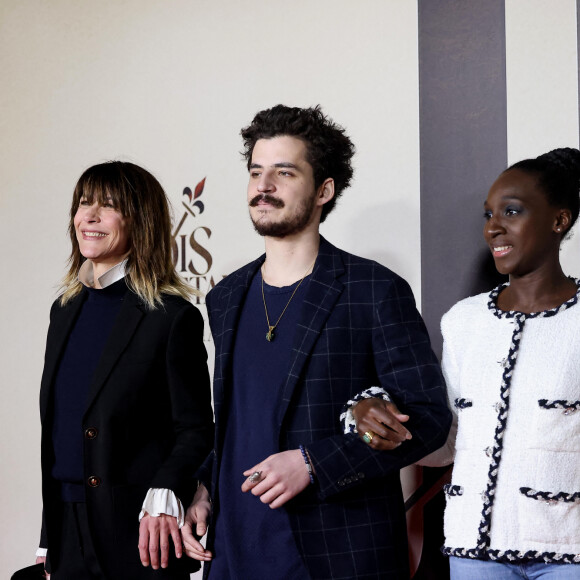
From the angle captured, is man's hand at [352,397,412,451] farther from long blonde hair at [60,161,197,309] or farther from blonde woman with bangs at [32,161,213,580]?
long blonde hair at [60,161,197,309]

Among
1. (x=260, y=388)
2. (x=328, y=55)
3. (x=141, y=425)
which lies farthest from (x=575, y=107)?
(x=141, y=425)

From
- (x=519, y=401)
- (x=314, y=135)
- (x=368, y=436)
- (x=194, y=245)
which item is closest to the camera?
(x=368, y=436)

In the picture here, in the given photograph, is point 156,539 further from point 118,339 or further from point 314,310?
point 314,310

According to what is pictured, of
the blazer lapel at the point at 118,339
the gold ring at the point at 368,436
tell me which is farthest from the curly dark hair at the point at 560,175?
the blazer lapel at the point at 118,339

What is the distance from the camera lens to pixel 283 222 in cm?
220

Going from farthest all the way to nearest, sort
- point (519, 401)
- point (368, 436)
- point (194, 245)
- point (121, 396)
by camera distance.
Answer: point (194, 245) → point (121, 396) → point (519, 401) → point (368, 436)

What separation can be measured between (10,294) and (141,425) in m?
1.91

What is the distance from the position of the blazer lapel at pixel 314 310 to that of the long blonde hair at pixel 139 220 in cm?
43

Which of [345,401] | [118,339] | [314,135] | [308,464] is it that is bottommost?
[308,464]

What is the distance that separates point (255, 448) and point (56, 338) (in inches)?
26.4

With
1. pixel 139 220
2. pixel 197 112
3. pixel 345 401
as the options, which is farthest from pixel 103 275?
pixel 197 112

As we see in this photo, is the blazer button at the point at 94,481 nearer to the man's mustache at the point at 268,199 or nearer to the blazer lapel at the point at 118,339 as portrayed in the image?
the blazer lapel at the point at 118,339

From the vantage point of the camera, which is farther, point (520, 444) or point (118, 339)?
point (118, 339)

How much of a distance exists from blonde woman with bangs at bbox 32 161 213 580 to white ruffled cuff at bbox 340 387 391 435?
431 mm
